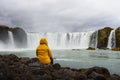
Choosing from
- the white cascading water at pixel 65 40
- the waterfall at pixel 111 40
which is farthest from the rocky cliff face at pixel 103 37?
the white cascading water at pixel 65 40

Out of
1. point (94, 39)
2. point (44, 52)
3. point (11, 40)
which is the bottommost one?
point (44, 52)

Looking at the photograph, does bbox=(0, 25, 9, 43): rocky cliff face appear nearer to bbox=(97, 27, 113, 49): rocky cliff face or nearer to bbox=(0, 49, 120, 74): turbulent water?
bbox=(97, 27, 113, 49): rocky cliff face

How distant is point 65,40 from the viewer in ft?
352

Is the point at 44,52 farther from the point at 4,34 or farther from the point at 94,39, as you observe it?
the point at 4,34

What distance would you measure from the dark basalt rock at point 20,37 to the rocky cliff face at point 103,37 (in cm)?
2902

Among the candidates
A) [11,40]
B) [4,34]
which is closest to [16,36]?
[11,40]

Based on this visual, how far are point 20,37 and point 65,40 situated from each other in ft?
59.3

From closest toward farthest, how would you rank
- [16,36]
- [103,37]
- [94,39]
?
[103,37] → [94,39] → [16,36]

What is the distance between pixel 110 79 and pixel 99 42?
290ft

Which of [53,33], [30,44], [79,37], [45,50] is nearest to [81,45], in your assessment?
[79,37]

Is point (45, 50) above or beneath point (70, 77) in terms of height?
above

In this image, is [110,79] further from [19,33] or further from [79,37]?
[19,33]

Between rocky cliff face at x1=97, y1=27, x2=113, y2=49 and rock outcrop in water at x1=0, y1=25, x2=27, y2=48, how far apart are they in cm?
2902

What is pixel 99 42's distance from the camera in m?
100
